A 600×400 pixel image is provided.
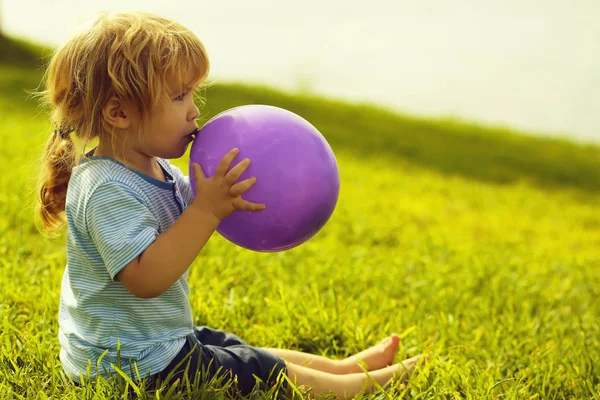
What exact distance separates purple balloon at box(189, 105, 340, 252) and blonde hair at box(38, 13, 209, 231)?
0.20m

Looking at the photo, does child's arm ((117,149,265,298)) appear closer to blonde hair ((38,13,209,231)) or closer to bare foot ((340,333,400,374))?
blonde hair ((38,13,209,231))

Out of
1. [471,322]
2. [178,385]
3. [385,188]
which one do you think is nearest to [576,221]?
[385,188]

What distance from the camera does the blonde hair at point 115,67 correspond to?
2029 mm

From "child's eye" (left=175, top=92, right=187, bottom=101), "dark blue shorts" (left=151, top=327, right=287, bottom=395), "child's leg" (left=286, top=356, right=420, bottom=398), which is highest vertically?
"child's eye" (left=175, top=92, right=187, bottom=101)

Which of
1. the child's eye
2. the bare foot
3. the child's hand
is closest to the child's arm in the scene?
the child's hand

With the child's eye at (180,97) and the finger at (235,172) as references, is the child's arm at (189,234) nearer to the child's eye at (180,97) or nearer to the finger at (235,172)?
the finger at (235,172)

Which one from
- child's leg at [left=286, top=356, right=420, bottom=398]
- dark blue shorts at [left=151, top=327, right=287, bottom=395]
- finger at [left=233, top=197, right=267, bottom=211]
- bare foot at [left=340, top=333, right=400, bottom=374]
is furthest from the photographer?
bare foot at [left=340, top=333, right=400, bottom=374]

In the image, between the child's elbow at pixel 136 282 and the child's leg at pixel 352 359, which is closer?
the child's elbow at pixel 136 282

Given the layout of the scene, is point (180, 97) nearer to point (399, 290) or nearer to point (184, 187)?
point (184, 187)

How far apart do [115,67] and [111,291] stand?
0.70m

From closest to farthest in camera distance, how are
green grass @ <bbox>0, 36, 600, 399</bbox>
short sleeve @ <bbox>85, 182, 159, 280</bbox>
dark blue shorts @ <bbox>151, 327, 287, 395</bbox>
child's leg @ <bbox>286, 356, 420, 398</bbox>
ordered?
short sleeve @ <bbox>85, 182, 159, 280</bbox>, dark blue shorts @ <bbox>151, 327, 287, 395</bbox>, child's leg @ <bbox>286, 356, 420, 398</bbox>, green grass @ <bbox>0, 36, 600, 399</bbox>

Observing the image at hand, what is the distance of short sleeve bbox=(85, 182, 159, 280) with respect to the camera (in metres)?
1.93

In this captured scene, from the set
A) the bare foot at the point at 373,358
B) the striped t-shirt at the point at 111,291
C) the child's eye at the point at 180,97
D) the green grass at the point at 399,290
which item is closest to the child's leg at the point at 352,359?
the bare foot at the point at 373,358

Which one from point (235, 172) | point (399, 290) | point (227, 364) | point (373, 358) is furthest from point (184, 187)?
point (399, 290)
